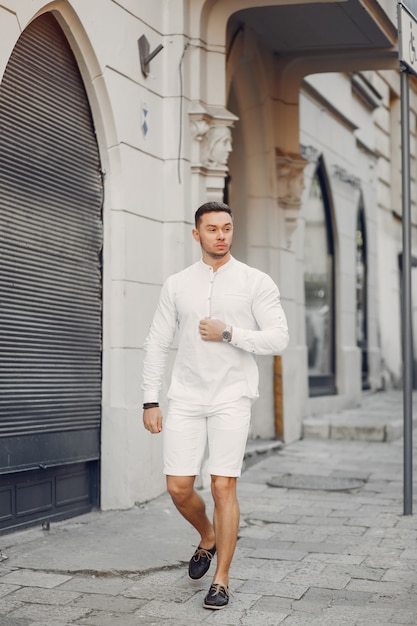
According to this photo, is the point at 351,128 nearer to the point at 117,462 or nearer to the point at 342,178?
the point at 342,178

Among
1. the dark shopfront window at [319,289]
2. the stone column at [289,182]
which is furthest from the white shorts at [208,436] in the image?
the dark shopfront window at [319,289]

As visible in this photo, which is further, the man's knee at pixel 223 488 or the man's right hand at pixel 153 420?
the man's right hand at pixel 153 420

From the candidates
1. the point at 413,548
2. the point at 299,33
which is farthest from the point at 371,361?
the point at 413,548

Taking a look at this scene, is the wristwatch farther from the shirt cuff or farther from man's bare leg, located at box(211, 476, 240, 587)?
man's bare leg, located at box(211, 476, 240, 587)

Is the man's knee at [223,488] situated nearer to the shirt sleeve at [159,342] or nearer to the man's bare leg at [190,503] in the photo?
the man's bare leg at [190,503]

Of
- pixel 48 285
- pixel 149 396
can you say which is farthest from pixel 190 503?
pixel 48 285

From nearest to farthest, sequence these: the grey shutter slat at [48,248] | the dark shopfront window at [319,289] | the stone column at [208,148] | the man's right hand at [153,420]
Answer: the man's right hand at [153,420] < the grey shutter slat at [48,248] < the stone column at [208,148] < the dark shopfront window at [319,289]

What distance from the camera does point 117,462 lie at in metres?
8.20

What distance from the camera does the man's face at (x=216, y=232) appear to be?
5.51 metres

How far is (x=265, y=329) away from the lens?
5.49 metres

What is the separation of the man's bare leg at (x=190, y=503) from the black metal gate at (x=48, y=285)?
5.41 feet

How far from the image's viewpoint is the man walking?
5445 mm

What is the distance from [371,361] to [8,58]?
12849 mm

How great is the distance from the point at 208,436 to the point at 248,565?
1182 mm
